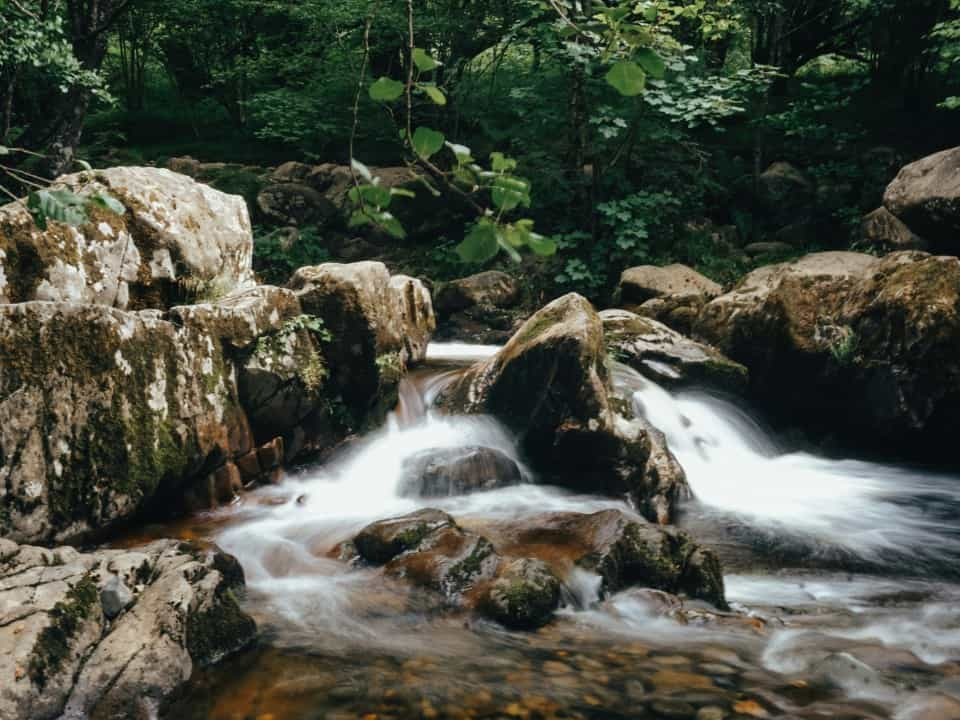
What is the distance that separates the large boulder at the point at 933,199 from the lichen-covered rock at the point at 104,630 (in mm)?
10185

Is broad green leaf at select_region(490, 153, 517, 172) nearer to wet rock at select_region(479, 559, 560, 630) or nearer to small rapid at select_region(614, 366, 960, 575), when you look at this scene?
wet rock at select_region(479, 559, 560, 630)

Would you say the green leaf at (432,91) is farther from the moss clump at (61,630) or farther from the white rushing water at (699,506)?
the white rushing water at (699,506)

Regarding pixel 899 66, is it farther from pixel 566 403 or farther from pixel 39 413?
pixel 39 413

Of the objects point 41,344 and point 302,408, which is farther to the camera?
point 302,408

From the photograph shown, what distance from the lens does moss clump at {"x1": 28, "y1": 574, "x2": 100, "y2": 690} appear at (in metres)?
2.86

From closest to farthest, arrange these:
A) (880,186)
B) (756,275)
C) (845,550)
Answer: (845,550), (756,275), (880,186)

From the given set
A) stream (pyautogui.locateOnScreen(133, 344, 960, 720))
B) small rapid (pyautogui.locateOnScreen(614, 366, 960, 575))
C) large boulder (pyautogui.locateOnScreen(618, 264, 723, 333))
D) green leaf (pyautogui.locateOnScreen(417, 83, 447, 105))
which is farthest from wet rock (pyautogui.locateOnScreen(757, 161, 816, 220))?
green leaf (pyautogui.locateOnScreen(417, 83, 447, 105))

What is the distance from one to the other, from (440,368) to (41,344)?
17.9ft

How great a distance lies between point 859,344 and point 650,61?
8275 mm

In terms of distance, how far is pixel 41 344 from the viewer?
181 inches

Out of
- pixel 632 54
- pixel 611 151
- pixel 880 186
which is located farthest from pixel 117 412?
pixel 880 186

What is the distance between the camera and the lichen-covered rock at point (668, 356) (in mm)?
8969

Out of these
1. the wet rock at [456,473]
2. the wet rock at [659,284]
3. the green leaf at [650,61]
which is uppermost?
the wet rock at [659,284]

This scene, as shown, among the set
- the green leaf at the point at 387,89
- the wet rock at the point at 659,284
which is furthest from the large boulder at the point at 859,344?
the green leaf at the point at 387,89
